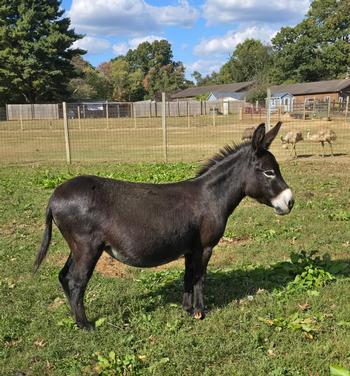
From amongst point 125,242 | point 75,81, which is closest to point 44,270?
point 125,242

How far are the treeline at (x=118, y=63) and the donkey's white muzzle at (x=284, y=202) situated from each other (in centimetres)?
5046

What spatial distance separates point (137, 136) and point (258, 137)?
72.4 ft

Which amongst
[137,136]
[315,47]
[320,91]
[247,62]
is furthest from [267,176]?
[247,62]

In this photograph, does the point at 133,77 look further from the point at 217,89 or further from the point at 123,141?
the point at 123,141

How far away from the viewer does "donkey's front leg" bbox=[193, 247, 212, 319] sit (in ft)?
14.4

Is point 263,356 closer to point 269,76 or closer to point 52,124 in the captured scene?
point 52,124

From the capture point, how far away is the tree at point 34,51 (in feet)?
166

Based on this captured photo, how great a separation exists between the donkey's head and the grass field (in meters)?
11.3

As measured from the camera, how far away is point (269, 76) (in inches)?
3152

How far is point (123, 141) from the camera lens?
24000 mm

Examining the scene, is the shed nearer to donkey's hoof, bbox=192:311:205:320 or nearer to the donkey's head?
the donkey's head

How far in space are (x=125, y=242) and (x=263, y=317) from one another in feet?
5.21

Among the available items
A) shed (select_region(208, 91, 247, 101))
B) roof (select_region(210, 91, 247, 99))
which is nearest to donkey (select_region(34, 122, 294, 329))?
roof (select_region(210, 91, 247, 99))

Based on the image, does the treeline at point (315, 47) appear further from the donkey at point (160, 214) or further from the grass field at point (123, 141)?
the donkey at point (160, 214)
